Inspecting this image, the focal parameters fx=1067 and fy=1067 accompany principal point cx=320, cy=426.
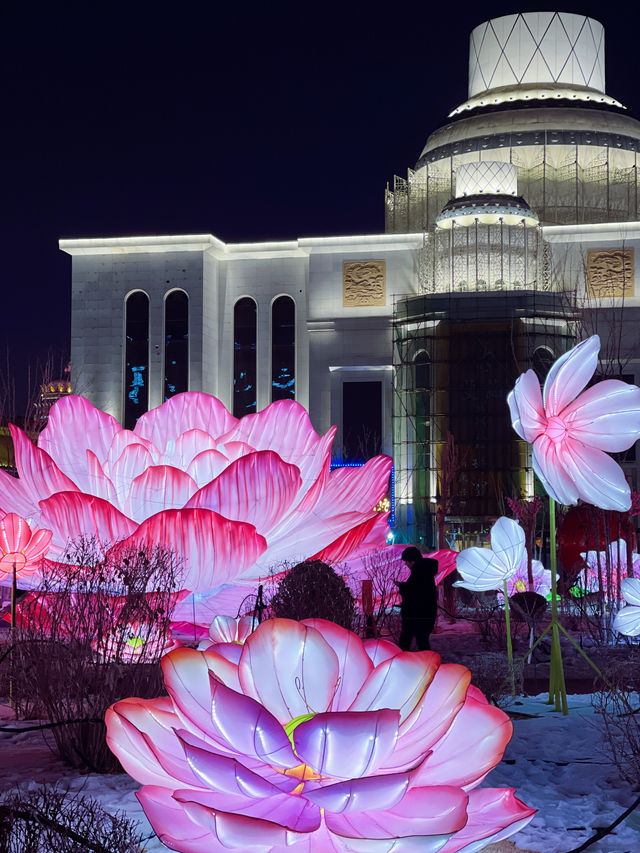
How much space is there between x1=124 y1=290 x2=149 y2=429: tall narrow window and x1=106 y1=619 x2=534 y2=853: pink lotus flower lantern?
35585 millimetres

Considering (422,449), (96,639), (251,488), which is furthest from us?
(422,449)

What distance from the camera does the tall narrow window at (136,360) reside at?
123 feet

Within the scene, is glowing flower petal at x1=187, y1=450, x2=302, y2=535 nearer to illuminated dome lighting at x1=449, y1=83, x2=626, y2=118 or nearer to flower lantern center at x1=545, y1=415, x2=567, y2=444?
flower lantern center at x1=545, y1=415, x2=567, y2=444

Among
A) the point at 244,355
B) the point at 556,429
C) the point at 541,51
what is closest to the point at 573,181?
the point at 541,51

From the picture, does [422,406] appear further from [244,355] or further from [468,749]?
[468,749]

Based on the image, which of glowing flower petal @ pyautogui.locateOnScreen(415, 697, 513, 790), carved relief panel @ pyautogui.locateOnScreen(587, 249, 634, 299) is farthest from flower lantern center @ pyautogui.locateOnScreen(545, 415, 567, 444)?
carved relief panel @ pyautogui.locateOnScreen(587, 249, 634, 299)

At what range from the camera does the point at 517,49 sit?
41.3 meters

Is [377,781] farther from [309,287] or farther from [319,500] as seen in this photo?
[309,287]

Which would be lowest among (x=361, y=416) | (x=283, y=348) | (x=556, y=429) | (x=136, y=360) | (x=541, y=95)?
(x=556, y=429)

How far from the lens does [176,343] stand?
3775 cm

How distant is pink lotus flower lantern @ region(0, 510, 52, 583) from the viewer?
6.25m

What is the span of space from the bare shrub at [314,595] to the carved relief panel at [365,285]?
29299mm

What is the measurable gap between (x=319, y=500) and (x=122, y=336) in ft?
→ 109

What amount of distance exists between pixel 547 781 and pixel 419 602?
4.58 meters
